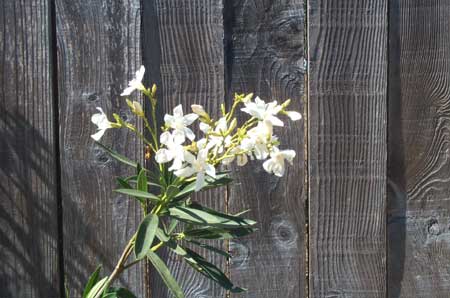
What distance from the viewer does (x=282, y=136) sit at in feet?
6.33

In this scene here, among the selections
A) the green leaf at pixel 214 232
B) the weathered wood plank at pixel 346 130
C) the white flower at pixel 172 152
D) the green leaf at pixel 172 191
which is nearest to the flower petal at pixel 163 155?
the white flower at pixel 172 152

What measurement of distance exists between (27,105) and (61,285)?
507 mm

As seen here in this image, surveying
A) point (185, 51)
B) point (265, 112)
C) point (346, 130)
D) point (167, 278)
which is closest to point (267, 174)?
point (346, 130)

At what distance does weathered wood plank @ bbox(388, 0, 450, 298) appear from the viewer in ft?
6.40

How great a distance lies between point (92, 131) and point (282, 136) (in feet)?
1.71

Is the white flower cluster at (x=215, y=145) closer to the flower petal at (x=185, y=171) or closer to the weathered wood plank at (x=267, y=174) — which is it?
the flower petal at (x=185, y=171)

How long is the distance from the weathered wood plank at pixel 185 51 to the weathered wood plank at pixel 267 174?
0.13 ft

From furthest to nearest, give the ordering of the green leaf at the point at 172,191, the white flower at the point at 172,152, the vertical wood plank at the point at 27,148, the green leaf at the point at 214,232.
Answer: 1. the vertical wood plank at the point at 27,148
2. the green leaf at the point at 214,232
3. the green leaf at the point at 172,191
4. the white flower at the point at 172,152

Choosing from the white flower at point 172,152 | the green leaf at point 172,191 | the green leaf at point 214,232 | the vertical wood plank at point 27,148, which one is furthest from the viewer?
the vertical wood plank at point 27,148

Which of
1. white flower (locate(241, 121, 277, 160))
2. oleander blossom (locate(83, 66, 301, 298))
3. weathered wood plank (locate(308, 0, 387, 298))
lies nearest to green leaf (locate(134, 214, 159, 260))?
oleander blossom (locate(83, 66, 301, 298))

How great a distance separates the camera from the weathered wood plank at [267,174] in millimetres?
1912

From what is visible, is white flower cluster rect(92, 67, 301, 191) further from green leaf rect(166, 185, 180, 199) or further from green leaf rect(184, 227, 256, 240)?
green leaf rect(184, 227, 256, 240)

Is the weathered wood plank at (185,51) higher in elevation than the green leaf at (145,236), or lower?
higher

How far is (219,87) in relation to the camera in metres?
1.90
